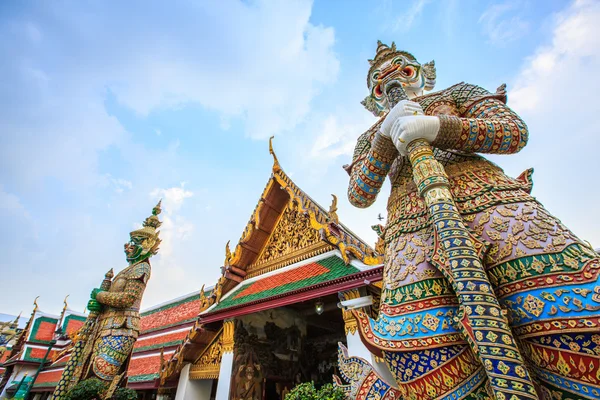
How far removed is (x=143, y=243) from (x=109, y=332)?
212 cm

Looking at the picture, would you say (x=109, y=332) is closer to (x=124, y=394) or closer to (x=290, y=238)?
(x=124, y=394)

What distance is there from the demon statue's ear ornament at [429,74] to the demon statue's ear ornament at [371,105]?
1.29 feet

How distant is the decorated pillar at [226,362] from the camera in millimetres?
4577

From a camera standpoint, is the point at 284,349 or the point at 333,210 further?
the point at 284,349

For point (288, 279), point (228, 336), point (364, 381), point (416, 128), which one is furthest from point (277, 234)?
point (416, 128)

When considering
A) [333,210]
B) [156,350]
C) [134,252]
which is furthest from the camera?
[156,350]

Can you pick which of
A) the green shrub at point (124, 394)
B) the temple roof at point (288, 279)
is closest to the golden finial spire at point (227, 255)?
the temple roof at point (288, 279)

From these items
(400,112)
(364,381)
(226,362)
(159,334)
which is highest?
(159,334)

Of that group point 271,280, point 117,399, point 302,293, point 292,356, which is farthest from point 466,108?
point 117,399

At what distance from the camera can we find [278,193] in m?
6.04

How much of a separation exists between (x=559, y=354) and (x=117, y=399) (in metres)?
6.94

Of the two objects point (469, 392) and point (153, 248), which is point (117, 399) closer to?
point (153, 248)

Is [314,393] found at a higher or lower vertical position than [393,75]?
lower

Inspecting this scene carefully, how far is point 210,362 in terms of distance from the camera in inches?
208
